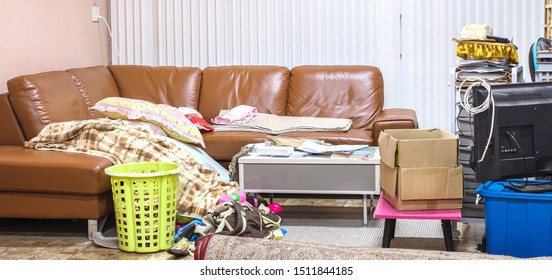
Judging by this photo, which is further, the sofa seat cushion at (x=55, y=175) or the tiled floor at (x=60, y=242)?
the sofa seat cushion at (x=55, y=175)

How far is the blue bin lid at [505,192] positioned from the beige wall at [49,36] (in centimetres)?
297

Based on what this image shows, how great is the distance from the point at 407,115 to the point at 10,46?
8.16ft

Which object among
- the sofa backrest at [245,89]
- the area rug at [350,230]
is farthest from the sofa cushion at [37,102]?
the area rug at [350,230]

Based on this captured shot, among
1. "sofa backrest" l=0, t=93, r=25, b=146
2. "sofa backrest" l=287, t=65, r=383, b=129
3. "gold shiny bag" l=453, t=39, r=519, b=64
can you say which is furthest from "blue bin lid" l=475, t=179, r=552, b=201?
"sofa backrest" l=0, t=93, r=25, b=146

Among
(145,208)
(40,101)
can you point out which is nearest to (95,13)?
(40,101)

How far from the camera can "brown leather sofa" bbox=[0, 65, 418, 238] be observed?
4.02 m

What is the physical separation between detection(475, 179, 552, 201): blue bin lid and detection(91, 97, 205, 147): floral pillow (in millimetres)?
2037

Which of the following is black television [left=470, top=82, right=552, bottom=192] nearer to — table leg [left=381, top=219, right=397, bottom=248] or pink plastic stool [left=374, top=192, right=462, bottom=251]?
pink plastic stool [left=374, top=192, right=462, bottom=251]

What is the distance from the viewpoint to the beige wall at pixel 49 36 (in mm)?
4953

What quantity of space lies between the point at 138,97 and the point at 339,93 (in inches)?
55.5

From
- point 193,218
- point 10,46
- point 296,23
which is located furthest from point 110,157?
point 296,23

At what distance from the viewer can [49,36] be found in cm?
544

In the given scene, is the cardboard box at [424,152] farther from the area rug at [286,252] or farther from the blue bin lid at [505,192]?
the area rug at [286,252]

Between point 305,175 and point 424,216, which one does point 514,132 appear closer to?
point 424,216
